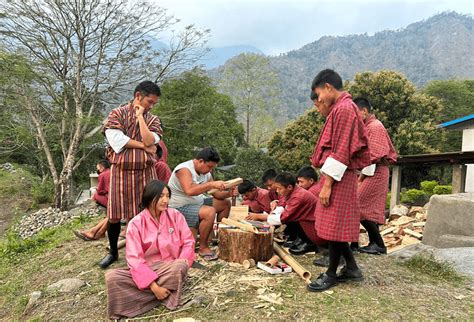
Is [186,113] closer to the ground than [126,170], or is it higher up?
higher up

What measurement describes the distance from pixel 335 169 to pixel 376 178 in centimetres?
181

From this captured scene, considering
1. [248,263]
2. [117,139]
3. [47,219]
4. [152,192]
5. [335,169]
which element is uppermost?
[117,139]

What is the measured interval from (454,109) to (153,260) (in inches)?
1347

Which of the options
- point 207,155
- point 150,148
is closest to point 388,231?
point 207,155

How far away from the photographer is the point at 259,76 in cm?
3416

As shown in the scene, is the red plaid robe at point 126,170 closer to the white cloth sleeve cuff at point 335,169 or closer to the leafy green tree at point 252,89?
the white cloth sleeve cuff at point 335,169

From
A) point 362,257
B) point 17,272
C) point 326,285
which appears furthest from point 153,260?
point 17,272

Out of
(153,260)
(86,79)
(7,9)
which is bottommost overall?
(153,260)

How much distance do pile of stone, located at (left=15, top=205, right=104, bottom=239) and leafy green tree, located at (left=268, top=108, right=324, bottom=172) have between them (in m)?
10.3

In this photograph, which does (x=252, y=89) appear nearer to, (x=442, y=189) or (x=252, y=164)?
(x=252, y=164)

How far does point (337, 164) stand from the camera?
133 inches

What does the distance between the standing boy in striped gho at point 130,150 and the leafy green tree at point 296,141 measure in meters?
15.7

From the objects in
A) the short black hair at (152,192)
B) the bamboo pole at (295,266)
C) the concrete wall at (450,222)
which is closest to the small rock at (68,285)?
the short black hair at (152,192)

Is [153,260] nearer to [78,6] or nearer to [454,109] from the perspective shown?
[78,6]
